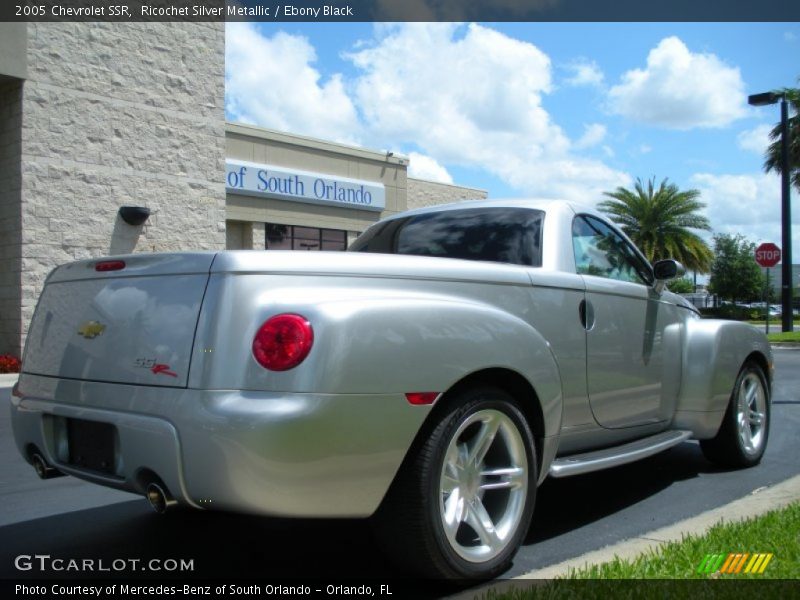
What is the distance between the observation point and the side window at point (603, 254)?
14.8 feet

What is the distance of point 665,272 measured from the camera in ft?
16.2

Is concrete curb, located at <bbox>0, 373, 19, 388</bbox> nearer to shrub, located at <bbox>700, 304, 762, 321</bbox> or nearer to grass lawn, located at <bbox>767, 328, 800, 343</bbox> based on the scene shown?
grass lawn, located at <bbox>767, 328, 800, 343</bbox>

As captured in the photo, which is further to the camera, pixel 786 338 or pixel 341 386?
pixel 786 338

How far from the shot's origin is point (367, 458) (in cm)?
291

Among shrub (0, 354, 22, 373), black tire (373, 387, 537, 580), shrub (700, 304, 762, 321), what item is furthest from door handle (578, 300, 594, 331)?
shrub (700, 304, 762, 321)

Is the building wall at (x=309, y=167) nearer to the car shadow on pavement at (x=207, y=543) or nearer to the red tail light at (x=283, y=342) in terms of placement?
the car shadow on pavement at (x=207, y=543)

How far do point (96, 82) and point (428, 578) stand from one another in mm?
14704

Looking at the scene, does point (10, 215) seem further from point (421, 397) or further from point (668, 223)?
point (668, 223)

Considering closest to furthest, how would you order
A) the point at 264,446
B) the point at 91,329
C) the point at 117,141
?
the point at 264,446 → the point at 91,329 → the point at 117,141

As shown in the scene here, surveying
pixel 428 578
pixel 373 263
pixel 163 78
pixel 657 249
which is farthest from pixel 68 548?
pixel 657 249

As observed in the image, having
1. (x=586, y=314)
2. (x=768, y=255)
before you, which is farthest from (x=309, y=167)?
(x=586, y=314)

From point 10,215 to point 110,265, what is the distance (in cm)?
1284

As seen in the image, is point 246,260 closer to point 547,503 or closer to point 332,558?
point 332,558

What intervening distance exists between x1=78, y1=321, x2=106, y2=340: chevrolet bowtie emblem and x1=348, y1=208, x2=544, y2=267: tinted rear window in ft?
6.16
